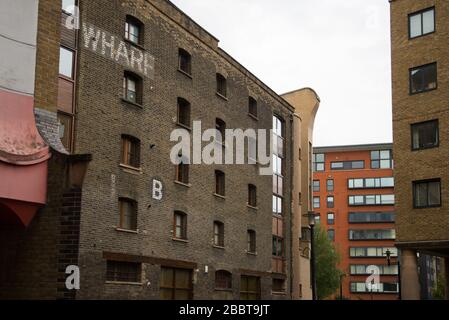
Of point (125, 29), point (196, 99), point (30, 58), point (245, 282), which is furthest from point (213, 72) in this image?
point (30, 58)

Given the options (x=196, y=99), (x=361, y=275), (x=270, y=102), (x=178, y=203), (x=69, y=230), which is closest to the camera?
(x=69, y=230)

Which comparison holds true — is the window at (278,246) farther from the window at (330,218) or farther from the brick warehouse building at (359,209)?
the window at (330,218)

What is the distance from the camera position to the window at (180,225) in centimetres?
2945

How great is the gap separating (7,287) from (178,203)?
10.4 meters

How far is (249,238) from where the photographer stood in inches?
1446

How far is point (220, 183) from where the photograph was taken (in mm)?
34250

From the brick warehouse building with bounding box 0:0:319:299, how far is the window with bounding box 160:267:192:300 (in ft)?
0.20

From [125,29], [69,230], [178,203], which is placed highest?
[125,29]

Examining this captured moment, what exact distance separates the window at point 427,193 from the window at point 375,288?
61234mm

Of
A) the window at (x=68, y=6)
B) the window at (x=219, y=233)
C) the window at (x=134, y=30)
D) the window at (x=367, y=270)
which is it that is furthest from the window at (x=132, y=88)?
the window at (x=367, y=270)

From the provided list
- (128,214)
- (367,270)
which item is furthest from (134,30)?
(367,270)

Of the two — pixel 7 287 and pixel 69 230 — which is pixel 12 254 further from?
pixel 69 230

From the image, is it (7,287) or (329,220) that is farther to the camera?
(329,220)
